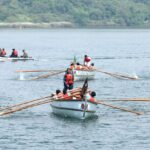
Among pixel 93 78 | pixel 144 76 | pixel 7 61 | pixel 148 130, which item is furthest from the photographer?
pixel 7 61

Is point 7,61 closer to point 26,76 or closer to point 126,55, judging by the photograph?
point 26,76

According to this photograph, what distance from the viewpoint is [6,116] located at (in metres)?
63.5

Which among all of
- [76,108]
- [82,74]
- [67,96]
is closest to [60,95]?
[67,96]

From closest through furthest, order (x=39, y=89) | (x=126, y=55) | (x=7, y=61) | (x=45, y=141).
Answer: (x=45, y=141) → (x=39, y=89) → (x=7, y=61) → (x=126, y=55)

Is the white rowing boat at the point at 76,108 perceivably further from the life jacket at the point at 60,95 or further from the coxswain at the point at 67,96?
the life jacket at the point at 60,95

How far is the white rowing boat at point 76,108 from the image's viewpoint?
198 feet

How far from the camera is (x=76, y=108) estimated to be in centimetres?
6078

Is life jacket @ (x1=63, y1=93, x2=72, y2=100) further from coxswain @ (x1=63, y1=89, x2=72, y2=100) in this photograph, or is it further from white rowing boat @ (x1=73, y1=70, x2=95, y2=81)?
white rowing boat @ (x1=73, y1=70, x2=95, y2=81)

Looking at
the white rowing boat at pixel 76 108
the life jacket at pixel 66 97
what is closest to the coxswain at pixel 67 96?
the life jacket at pixel 66 97

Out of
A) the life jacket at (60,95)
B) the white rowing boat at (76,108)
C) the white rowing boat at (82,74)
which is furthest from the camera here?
the white rowing boat at (82,74)

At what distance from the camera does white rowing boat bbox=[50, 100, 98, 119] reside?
198 ft

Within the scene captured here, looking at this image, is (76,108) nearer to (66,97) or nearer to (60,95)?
(66,97)

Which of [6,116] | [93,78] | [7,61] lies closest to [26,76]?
[93,78]

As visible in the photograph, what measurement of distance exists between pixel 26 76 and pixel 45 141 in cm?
4199
